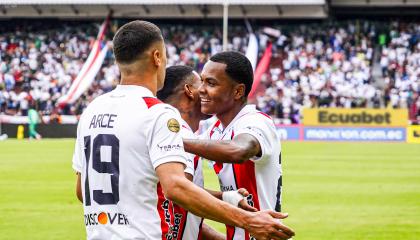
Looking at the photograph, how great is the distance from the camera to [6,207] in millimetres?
15531

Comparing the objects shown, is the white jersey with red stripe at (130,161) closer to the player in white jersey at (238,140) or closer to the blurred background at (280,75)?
the player in white jersey at (238,140)

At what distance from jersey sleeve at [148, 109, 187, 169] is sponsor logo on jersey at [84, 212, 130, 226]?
367 mm

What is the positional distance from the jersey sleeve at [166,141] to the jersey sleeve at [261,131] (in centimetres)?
106

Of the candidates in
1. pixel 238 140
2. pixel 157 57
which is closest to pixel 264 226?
pixel 238 140

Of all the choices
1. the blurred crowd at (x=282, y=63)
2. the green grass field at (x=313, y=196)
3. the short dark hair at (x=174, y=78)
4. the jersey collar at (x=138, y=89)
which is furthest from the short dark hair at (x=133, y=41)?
the blurred crowd at (x=282, y=63)

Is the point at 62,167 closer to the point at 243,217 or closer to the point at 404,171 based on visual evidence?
the point at 404,171

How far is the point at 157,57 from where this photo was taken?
14.8 ft

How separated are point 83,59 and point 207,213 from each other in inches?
1995

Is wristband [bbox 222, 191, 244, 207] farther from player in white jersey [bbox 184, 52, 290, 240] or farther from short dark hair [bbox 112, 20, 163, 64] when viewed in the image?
short dark hair [bbox 112, 20, 163, 64]

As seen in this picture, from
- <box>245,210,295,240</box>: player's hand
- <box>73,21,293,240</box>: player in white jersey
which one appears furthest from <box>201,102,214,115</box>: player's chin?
<box>245,210,295,240</box>: player's hand

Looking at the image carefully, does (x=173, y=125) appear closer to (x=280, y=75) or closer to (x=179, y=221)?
(x=179, y=221)

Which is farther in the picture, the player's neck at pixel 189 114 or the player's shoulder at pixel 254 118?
the player's neck at pixel 189 114

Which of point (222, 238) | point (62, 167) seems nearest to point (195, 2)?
point (62, 167)

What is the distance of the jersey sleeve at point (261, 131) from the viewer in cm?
520
